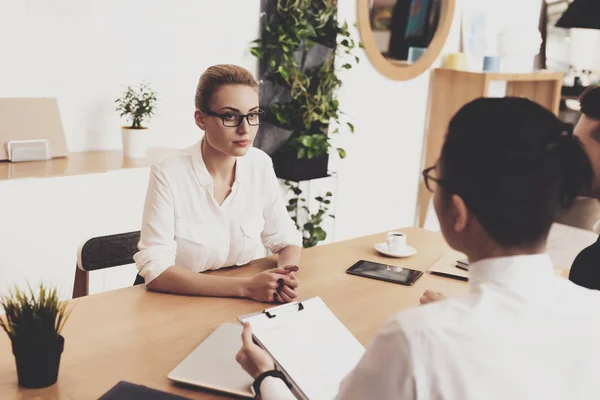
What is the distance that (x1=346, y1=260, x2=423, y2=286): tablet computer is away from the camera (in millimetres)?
1893

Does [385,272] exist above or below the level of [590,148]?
below

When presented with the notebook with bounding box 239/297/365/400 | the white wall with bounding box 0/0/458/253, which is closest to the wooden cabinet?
the white wall with bounding box 0/0/458/253

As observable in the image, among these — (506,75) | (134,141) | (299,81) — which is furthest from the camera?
(506,75)

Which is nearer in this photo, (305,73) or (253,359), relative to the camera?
(253,359)

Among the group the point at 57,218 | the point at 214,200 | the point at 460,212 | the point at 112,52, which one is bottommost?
the point at 57,218

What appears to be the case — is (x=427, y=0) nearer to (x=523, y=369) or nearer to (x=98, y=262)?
(x=98, y=262)

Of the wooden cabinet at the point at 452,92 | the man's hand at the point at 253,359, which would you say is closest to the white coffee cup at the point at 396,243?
the man's hand at the point at 253,359

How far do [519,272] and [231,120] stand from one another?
3.90 ft

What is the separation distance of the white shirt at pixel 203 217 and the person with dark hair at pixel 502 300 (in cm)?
103

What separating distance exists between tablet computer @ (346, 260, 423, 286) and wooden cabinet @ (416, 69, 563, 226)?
248 centimetres

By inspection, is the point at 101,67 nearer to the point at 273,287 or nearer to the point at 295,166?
the point at 295,166

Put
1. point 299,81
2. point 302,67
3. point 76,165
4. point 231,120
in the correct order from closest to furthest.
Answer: point 231,120 → point 76,165 → point 299,81 → point 302,67

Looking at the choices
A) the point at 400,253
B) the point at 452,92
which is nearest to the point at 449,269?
the point at 400,253

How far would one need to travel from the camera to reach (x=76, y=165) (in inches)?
106
